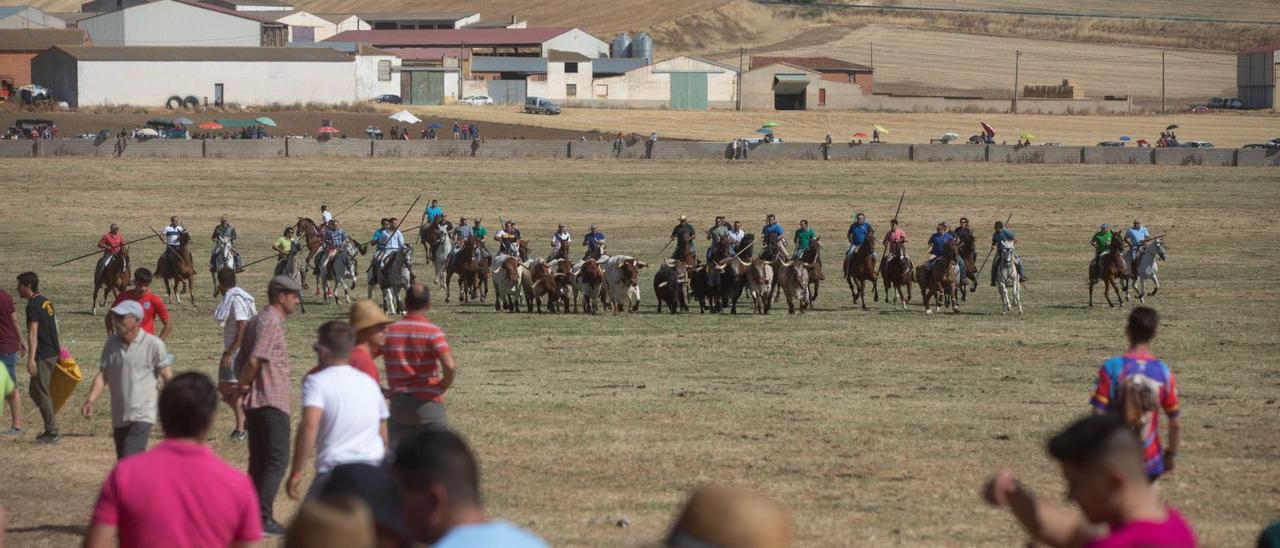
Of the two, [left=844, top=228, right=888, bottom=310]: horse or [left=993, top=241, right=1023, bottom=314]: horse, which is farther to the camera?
[left=844, top=228, right=888, bottom=310]: horse

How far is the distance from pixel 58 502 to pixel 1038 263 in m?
35.3

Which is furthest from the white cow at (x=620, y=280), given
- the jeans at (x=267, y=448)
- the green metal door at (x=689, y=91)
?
the green metal door at (x=689, y=91)

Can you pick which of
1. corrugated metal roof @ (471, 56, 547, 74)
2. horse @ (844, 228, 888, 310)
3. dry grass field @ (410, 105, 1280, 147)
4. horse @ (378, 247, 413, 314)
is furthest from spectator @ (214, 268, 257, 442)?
corrugated metal roof @ (471, 56, 547, 74)

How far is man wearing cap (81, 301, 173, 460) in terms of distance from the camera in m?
11.7

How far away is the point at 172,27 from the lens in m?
119

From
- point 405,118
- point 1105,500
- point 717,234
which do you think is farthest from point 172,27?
point 1105,500

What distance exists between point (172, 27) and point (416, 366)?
115m

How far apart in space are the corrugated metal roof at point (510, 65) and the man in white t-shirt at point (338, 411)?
113 meters

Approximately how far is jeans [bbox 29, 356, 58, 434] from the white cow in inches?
650

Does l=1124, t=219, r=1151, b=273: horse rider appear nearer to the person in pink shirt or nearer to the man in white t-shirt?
the man in white t-shirt

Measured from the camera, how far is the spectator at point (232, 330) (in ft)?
43.6

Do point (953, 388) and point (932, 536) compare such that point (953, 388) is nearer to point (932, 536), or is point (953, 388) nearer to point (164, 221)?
point (932, 536)

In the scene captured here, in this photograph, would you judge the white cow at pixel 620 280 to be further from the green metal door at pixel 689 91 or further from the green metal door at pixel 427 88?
the green metal door at pixel 689 91

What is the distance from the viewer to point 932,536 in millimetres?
11938
